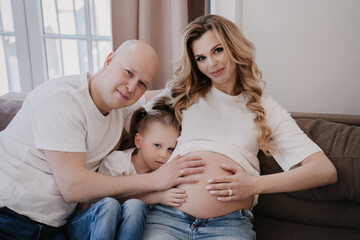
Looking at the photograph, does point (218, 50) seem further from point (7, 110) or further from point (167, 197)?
point (7, 110)

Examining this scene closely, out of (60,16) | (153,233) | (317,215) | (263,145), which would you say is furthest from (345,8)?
A: (60,16)

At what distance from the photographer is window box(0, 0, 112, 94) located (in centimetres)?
259

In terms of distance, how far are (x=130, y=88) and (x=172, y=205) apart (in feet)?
1.68

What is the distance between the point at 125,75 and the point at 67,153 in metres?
0.39

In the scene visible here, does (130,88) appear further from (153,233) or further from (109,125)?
(153,233)

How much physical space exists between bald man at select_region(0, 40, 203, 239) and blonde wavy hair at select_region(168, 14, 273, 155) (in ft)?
0.72

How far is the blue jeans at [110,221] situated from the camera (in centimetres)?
116

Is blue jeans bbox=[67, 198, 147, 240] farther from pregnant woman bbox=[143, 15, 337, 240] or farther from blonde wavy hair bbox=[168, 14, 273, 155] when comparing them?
blonde wavy hair bbox=[168, 14, 273, 155]

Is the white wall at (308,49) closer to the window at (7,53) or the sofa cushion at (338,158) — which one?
the sofa cushion at (338,158)

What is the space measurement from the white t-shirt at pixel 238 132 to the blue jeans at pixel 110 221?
357 mm

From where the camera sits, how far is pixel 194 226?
1301 millimetres

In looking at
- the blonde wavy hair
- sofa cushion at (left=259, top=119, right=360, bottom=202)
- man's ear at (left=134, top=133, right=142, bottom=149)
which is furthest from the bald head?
sofa cushion at (left=259, top=119, right=360, bottom=202)

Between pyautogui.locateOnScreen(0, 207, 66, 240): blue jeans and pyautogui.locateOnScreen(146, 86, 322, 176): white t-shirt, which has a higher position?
pyautogui.locateOnScreen(146, 86, 322, 176): white t-shirt

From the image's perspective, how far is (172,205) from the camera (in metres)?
1.35
